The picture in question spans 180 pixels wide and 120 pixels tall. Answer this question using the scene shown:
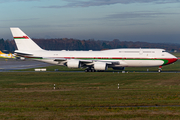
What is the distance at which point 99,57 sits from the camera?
→ 186ft

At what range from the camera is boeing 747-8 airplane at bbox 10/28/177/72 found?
55031 millimetres

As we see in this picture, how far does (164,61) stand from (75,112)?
41449 mm

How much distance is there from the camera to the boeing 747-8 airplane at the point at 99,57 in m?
55.0

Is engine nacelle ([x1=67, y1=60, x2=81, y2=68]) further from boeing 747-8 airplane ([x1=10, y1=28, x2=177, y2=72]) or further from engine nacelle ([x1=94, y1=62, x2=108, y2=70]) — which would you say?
engine nacelle ([x1=94, y1=62, x2=108, y2=70])

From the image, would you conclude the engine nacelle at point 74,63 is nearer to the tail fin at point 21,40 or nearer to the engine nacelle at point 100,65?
the engine nacelle at point 100,65

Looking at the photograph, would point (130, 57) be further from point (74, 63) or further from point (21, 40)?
point (21, 40)

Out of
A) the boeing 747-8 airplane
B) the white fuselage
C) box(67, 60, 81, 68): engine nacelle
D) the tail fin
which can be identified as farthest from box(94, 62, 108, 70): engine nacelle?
the tail fin

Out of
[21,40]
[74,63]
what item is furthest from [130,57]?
[21,40]

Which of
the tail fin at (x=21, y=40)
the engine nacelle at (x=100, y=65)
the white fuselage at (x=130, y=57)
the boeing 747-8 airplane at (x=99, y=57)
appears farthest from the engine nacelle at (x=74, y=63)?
the tail fin at (x=21, y=40)

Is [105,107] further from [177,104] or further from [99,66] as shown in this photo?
[99,66]

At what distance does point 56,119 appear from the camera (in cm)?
1536

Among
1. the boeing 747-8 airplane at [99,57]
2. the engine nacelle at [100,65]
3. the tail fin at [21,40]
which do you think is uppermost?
the tail fin at [21,40]

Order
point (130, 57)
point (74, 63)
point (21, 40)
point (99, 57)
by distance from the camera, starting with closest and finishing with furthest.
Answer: point (74, 63)
point (130, 57)
point (99, 57)
point (21, 40)

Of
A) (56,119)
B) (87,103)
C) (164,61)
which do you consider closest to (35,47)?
(164,61)
